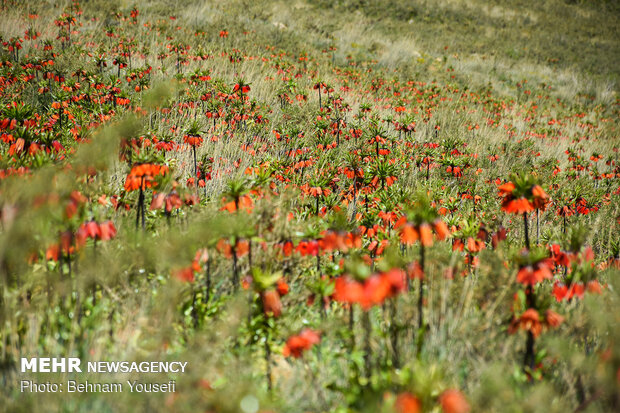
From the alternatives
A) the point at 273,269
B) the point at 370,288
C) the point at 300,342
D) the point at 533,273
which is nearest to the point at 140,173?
the point at 273,269

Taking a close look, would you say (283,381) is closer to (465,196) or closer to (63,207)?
(63,207)

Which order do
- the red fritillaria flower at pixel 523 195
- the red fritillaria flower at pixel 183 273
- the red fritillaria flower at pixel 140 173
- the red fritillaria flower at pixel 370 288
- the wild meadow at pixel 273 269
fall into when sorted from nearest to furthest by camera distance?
the red fritillaria flower at pixel 370 288
the wild meadow at pixel 273 269
the red fritillaria flower at pixel 183 273
the red fritillaria flower at pixel 523 195
the red fritillaria flower at pixel 140 173

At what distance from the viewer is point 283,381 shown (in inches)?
70.9

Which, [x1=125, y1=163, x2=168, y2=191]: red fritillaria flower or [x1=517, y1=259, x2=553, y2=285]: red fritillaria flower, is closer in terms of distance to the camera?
[x1=517, y1=259, x2=553, y2=285]: red fritillaria flower

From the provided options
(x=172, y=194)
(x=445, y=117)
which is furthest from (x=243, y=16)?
(x=172, y=194)

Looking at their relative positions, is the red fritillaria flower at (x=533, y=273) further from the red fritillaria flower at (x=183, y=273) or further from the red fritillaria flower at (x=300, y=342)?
the red fritillaria flower at (x=183, y=273)

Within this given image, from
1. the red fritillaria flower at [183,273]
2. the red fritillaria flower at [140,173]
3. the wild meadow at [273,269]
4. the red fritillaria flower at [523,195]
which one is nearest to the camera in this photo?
the wild meadow at [273,269]

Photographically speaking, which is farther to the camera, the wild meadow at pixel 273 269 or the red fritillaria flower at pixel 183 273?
the red fritillaria flower at pixel 183 273

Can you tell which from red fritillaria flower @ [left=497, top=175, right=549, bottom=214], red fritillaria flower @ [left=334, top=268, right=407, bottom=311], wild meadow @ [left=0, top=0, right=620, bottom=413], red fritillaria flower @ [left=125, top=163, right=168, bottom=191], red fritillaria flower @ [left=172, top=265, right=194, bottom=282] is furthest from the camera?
red fritillaria flower @ [left=125, top=163, right=168, bottom=191]

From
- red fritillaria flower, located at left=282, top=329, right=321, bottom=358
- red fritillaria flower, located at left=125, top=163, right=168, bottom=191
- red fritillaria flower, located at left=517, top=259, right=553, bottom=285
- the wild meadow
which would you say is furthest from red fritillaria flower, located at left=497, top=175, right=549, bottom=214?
red fritillaria flower, located at left=125, top=163, right=168, bottom=191

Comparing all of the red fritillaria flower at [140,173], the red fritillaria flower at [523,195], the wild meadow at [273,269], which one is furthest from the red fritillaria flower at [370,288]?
the red fritillaria flower at [140,173]

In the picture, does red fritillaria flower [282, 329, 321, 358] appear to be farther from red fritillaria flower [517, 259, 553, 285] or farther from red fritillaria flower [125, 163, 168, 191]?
red fritillaria flower [125, 163, 168, 191]

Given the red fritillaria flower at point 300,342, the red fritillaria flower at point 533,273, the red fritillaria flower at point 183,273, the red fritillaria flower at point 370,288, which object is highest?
the red fritillaria flower at point 370,288

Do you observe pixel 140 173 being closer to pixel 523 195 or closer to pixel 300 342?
pixel 300 342
